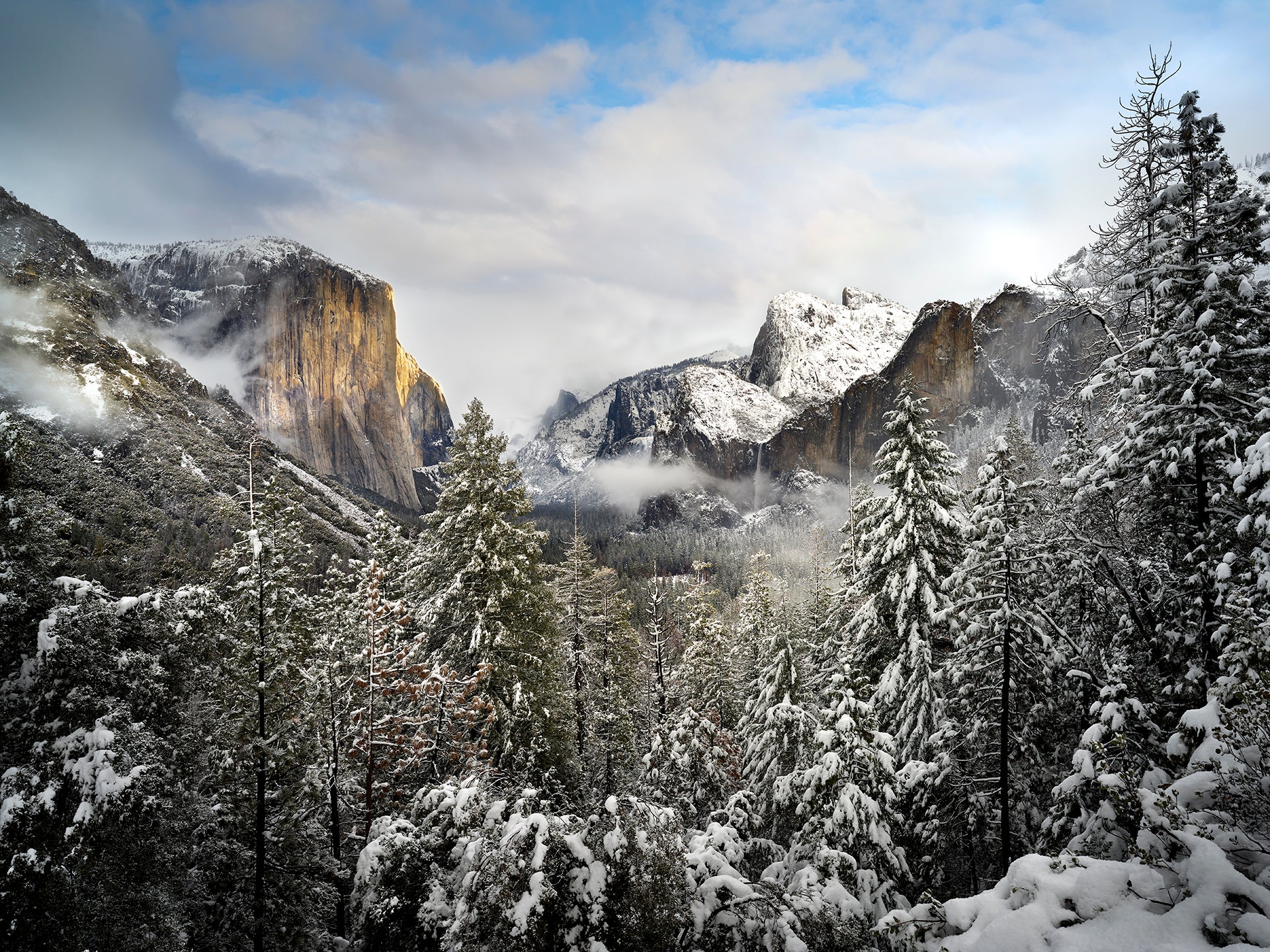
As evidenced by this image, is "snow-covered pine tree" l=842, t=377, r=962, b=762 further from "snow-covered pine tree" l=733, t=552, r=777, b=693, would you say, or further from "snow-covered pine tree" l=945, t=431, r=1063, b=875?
"snow-covered pine tree" l=733, t=552, r=777, b=693

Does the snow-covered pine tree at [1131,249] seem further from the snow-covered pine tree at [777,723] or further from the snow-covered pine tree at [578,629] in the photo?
the snow-covered pine tree at [578,629]

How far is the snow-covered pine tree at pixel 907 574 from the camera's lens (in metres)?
12.1

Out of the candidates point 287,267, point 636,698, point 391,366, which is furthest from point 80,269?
point 636,698

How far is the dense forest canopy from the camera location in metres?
4.70

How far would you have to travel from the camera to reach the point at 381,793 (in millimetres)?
12203

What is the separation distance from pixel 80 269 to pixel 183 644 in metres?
169

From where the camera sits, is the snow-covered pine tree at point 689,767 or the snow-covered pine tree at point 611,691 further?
the snow-covered pine tree at point 611,691

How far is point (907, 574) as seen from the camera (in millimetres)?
12664

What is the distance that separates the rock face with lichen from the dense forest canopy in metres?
156

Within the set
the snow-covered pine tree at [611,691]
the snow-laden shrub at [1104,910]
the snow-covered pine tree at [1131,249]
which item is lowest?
the snow-covered pine tree at [611,691]

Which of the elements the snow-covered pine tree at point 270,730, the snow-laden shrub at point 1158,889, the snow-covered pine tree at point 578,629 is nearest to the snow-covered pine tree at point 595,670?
the snow-covered pine tree at point 578,629

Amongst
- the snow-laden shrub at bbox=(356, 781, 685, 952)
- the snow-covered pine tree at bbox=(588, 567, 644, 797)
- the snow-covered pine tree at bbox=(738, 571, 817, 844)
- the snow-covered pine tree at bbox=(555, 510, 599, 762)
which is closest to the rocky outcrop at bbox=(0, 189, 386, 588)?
the snow-covered pine tree at bbox=(588, 567, 644, 797)

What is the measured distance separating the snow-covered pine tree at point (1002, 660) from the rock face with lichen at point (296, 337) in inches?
6415

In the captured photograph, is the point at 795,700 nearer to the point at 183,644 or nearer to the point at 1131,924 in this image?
the point at 1131,924
